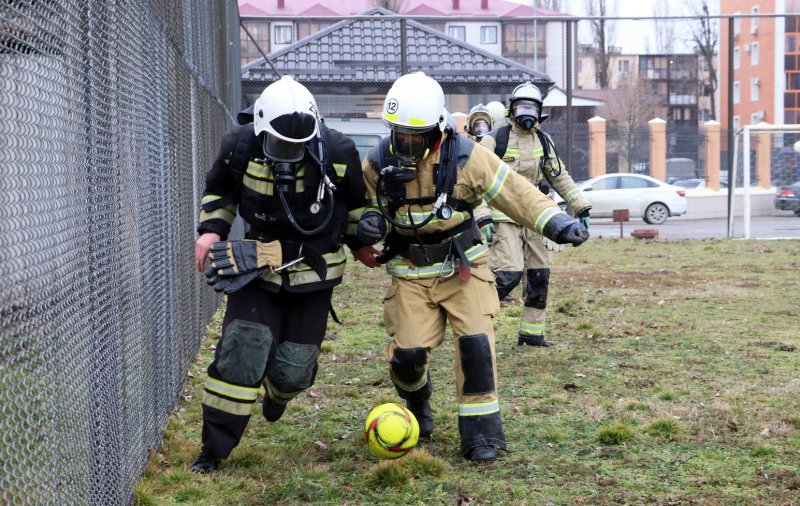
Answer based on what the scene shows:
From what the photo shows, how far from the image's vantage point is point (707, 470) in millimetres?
4879

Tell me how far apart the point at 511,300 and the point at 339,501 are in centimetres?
659

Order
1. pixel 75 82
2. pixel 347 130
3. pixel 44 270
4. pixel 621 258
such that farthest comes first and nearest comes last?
pixel 347 130
pixel 621 258
pixel 75 82
pixel 44 270

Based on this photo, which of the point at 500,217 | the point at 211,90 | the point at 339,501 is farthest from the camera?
the point at 211,90

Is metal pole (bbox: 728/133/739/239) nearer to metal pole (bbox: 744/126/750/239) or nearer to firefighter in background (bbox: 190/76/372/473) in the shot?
metal pole (bbox: 744/126/750/239)

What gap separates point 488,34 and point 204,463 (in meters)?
19.2

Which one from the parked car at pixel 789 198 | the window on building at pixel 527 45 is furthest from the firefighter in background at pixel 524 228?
the parked car at pixel 789 198

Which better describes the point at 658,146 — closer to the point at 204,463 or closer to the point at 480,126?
the point at 480,126

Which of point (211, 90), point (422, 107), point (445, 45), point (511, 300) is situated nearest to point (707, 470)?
point (422, 107)

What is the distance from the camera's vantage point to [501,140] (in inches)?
335

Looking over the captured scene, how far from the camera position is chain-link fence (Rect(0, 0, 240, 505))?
274 centimetres

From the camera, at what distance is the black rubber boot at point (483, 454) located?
5098 mm

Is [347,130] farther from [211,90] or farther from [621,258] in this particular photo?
[211,90]

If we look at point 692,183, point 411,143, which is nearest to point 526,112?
point 411,143

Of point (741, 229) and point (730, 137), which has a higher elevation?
point (730, 137)
